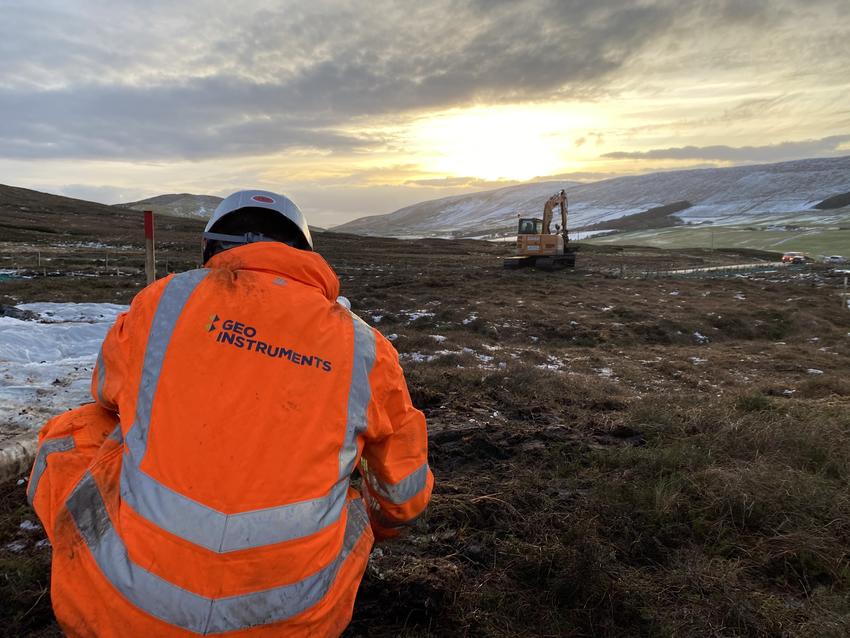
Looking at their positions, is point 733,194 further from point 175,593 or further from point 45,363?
point 175,593

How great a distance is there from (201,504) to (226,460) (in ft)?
0.45

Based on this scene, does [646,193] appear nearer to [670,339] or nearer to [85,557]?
[670,339]

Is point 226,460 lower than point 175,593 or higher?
higher

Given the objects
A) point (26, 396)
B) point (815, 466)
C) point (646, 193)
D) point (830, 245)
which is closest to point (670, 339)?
point (815, 466)

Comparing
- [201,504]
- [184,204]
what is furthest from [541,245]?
[184,204]

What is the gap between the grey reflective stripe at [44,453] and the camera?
1.78 meters

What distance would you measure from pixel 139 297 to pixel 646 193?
210 meters

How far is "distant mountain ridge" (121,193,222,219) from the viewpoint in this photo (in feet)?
435

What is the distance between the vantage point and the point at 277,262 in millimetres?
1938

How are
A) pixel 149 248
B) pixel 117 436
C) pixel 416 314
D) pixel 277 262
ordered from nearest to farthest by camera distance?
pixel 117 436, pixel 277 262, pixel 149 248, pixel 416 314

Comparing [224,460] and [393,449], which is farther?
[393,449]

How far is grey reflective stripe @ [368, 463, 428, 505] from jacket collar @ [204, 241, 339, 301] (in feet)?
2.63

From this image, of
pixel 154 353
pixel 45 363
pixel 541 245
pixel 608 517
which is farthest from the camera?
pixel 541 245

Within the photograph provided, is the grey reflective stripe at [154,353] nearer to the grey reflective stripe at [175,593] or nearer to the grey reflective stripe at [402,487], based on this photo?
the grey reflective stripe at [175,593]
